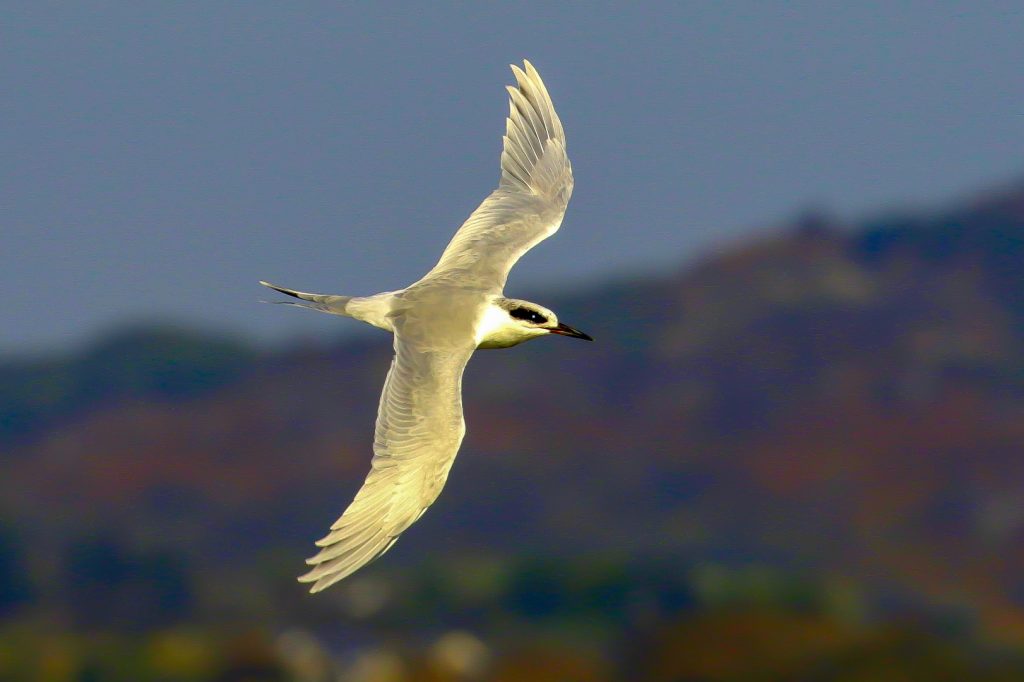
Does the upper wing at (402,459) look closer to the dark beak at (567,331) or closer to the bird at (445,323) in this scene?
the bird at (445,323)

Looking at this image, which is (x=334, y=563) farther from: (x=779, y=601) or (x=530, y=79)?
(x=779, y=601)

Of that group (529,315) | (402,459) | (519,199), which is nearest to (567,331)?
(529,315)

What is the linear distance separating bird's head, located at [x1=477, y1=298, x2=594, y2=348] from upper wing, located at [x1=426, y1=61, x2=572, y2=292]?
0.26m

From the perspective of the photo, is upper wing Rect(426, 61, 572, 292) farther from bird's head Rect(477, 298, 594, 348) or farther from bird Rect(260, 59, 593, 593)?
bird's head Rect(477, 298, 594, 348)

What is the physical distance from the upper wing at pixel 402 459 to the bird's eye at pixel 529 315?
0.34 meters

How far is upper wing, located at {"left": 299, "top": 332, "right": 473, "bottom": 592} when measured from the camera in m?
5.35

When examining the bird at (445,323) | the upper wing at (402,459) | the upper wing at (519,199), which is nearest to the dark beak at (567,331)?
the bird at (445,323)

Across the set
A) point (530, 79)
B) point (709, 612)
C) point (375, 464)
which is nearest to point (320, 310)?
point (375, 464)

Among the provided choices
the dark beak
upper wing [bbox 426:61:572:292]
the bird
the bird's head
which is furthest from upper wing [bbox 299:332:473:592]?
upper wing [bbox 426:61:572:292]

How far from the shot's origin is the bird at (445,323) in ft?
17.8

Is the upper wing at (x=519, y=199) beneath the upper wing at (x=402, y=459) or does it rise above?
above

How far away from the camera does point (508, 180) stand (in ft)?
Result: 23.2

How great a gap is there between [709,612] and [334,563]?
461 centimetres

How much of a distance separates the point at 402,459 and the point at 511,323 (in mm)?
822
